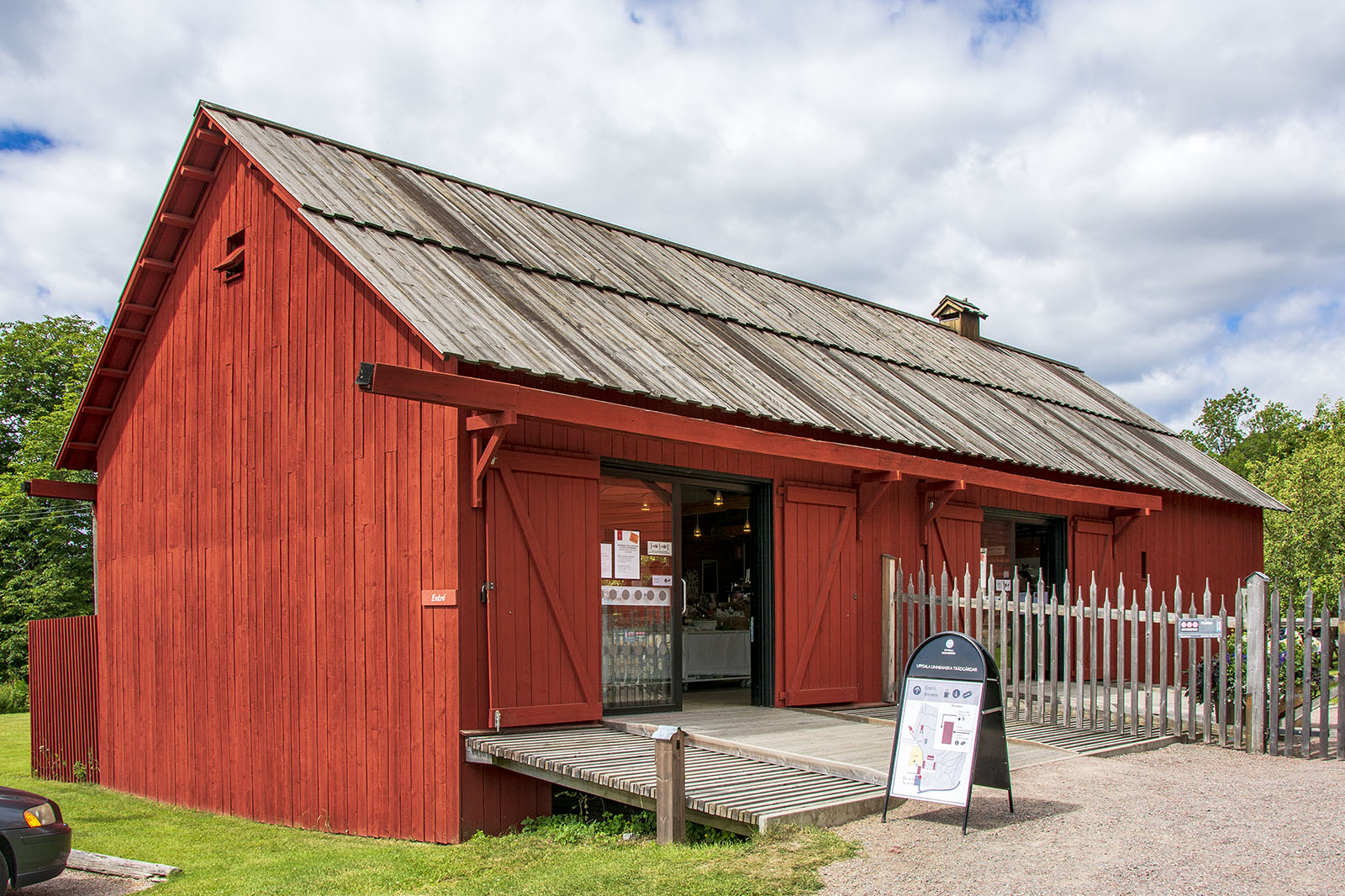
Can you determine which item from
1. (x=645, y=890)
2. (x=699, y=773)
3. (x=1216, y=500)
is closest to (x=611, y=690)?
(x=699, y=773)

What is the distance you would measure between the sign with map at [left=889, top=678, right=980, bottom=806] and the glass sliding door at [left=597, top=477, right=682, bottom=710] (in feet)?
11.4

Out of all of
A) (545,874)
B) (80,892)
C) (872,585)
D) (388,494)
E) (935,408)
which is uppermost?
(935,408)

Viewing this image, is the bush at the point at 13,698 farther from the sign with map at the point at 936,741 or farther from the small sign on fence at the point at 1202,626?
the small sign on fence at the point at 1202,626

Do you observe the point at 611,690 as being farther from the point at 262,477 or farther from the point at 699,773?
the point at 262,477

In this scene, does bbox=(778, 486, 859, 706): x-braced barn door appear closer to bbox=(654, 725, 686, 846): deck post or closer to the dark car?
bbox=(654, 725, 686, 846): deck post

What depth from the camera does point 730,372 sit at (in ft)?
38.9

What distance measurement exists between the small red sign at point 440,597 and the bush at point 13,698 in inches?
989

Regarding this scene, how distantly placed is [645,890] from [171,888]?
3.95m

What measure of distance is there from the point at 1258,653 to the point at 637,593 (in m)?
5.47

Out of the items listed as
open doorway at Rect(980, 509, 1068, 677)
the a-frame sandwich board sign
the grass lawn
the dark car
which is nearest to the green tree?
the grass lawn

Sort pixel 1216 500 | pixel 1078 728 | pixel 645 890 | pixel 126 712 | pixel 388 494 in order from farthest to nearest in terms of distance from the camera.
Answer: pixel 1216 500
pixel 126 712
pixel 1078 728
pixel 388 494
pixel 645 890

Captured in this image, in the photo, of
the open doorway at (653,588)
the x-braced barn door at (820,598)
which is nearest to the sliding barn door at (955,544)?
the x-braced barn door at (820,598)

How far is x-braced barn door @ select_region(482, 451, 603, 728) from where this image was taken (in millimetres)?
9180

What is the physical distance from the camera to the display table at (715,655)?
13.8 meters
